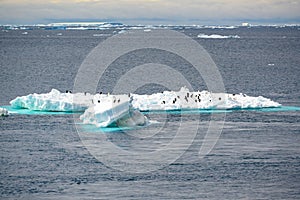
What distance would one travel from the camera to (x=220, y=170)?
27109 mm

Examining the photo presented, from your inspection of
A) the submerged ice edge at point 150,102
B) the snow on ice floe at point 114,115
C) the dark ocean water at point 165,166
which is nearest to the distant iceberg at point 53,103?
the submerged ice edge at point 150,102

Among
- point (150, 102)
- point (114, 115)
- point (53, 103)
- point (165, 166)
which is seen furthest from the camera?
point (150, 102)

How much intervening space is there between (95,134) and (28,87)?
23236 mm

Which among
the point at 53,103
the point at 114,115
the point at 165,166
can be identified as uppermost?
the point at 53,103

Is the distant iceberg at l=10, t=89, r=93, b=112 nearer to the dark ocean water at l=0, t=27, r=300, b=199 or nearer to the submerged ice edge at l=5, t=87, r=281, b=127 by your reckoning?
the submerged ice edge at l=5, t=87, r=281, b=127

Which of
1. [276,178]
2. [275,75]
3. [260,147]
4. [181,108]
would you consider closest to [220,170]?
[276,178]

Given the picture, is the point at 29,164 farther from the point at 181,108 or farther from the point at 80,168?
the point at 181,108

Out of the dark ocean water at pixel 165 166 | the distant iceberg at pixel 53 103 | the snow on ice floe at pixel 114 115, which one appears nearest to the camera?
the dark ocean water at pixel 165 166

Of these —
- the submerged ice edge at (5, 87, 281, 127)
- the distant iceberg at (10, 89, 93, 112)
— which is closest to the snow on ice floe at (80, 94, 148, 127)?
the submerged ice edge at (5, 87, 281, 127)

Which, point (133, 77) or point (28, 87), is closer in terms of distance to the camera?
point (28, 87)

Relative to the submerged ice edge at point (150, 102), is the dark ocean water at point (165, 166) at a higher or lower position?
lower

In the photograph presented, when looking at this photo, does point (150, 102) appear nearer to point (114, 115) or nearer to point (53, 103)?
point (53, 103)

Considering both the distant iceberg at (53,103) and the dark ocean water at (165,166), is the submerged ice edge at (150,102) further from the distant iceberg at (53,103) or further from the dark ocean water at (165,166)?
the dark ocean water at (165,166)

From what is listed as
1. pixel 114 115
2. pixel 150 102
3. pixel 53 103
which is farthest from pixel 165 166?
pixel 53 103
